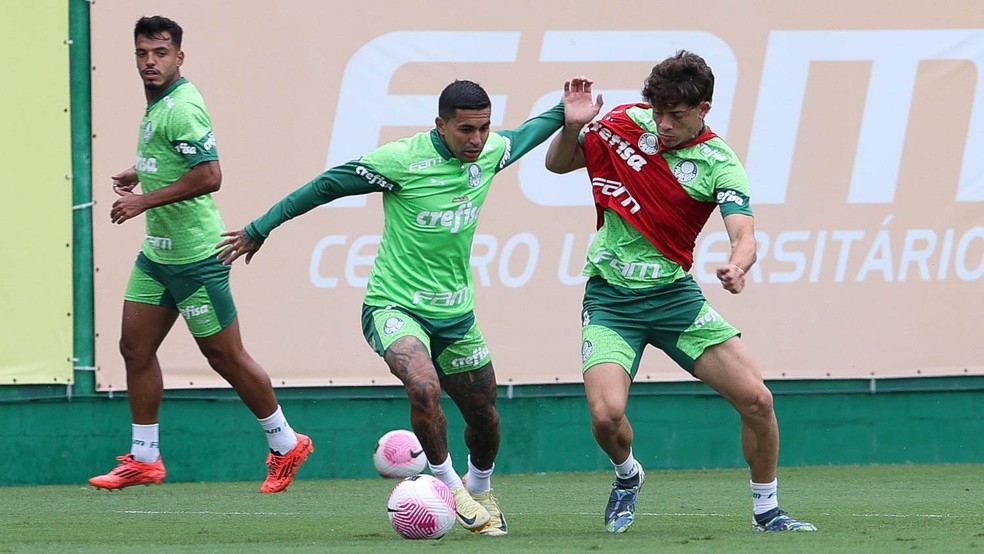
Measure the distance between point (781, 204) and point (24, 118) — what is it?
5268mm

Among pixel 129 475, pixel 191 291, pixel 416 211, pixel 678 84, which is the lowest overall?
pixel 129 475

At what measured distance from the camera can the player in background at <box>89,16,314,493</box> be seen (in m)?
9.09

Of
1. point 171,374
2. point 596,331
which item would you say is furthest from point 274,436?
point 596,331

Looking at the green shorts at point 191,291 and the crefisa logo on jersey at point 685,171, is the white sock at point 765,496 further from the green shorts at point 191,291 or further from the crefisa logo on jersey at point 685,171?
the green shorts at point 191,291

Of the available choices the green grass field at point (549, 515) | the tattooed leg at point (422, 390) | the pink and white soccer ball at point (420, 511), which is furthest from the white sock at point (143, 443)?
the pink and white soccer ball at point (420, 511)

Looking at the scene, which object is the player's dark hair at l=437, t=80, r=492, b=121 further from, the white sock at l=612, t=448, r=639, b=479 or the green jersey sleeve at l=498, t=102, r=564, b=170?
the white sock at l=612, t=448, r=639, b=479

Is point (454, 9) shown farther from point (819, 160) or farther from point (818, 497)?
point (818, 497)

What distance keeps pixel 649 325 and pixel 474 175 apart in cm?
110

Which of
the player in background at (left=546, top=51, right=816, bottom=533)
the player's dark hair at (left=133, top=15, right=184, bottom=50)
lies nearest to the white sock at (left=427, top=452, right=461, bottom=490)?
the player in background at (left=546, top=51, right=816, bottom=533)

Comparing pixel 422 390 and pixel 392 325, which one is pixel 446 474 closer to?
pixel 422 390

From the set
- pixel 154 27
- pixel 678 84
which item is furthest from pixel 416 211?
pixel 154 27

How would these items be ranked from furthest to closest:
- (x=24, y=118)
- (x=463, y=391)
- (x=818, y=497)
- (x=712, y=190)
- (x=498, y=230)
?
(x=498, y=230) < (x=24, y=118) < (x=818, y=497) < (x=463, y=391) < (x=712, y=190)

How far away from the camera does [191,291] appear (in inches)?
369

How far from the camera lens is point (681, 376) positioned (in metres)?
11.6
